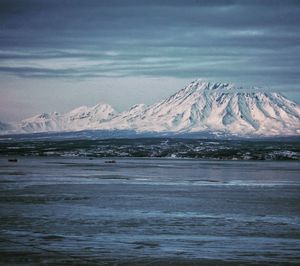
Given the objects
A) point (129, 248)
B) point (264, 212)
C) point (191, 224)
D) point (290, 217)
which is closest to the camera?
point (129, 248)

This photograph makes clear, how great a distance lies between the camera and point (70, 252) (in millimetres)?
31000

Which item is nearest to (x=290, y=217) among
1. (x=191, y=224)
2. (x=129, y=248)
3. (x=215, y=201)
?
(x=191, y=224)

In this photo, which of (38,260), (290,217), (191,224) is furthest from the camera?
(290,217)

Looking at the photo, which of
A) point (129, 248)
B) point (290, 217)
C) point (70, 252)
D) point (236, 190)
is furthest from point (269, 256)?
point (236, 190)

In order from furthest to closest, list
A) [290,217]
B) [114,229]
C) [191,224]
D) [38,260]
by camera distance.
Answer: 1. [290,217]
2. [191,224]
3. [114,229]
4. [38,260]

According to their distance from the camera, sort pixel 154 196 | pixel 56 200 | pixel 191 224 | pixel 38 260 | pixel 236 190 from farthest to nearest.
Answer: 1. pixel 236 190
2. pixel 154 196
3. pixel 56 200
4. pixel 191 224
5. pixel 38 260

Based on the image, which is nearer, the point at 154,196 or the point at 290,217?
the point at 290,217

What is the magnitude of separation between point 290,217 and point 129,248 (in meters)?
16.3

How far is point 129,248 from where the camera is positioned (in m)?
32.2

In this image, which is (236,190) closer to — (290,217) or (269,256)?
(290,217)

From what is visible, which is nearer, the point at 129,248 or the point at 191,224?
the point at 129,248

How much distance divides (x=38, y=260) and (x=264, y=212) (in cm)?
2268

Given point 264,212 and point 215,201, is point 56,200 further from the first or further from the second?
point 264,212

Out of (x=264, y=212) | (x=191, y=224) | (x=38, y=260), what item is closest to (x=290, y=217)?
(x=264, y=212)
